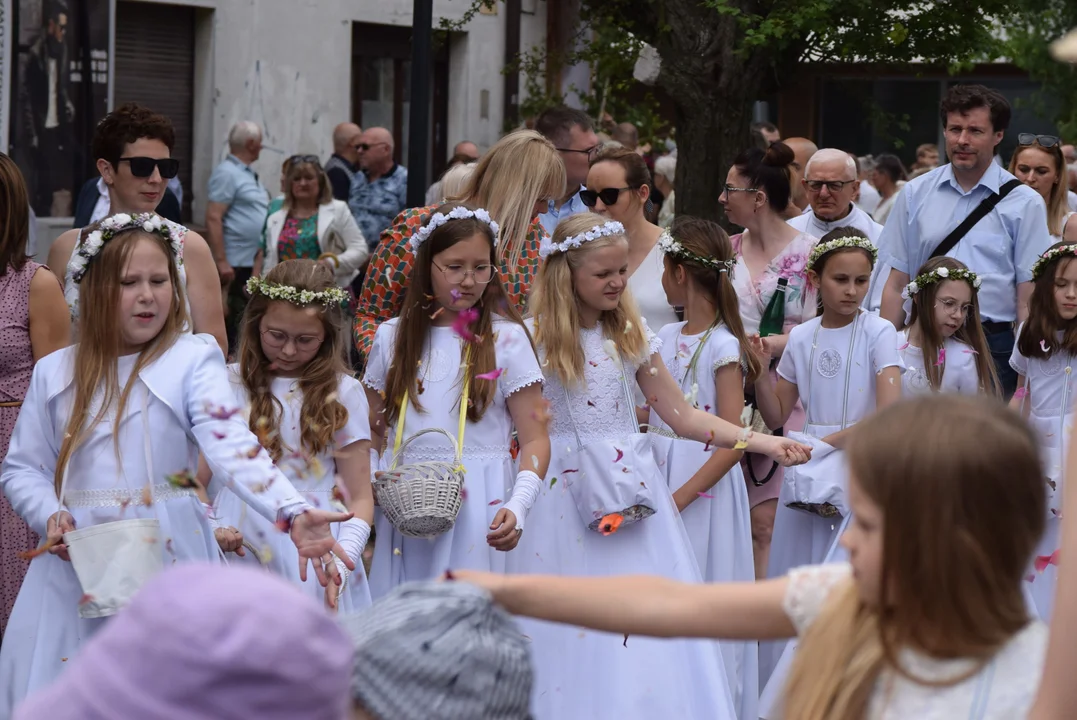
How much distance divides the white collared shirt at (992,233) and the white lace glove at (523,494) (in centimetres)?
334

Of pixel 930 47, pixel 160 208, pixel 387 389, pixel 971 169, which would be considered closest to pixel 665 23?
pixel 930 47

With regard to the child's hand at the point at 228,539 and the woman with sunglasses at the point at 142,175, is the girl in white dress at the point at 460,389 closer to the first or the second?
the child's hand at the point at 228,539

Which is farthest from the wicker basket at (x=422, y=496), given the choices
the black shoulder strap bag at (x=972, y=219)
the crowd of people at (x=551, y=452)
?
the black shoulder strap bag at (x=972, y=219)

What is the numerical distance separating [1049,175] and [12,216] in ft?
19.0

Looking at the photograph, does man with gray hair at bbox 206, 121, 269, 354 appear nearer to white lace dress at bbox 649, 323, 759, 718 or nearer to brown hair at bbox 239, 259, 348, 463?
white lace dress at bbox 649, 323, 759, 718

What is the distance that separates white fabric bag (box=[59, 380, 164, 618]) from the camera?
13.2ft

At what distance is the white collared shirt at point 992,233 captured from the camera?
751 cm

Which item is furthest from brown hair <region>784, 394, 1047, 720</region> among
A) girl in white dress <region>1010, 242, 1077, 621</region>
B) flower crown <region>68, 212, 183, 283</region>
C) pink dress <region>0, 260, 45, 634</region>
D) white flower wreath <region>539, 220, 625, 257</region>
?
girl in white dress <region>1010, 242, 1077, 621</region>

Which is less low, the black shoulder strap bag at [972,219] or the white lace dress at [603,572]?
the black shoulder strap bag at [972,219]

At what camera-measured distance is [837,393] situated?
652 centimetres

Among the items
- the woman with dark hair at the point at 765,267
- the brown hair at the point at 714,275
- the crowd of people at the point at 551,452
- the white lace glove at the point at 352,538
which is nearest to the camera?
the crowd of people at the point at 551,452

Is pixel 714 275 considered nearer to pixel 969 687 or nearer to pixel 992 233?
pixel 992 233

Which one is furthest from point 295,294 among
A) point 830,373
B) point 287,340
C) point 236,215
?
point 236,215

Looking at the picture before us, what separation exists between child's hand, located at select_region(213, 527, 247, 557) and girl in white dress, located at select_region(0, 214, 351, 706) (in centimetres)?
36
